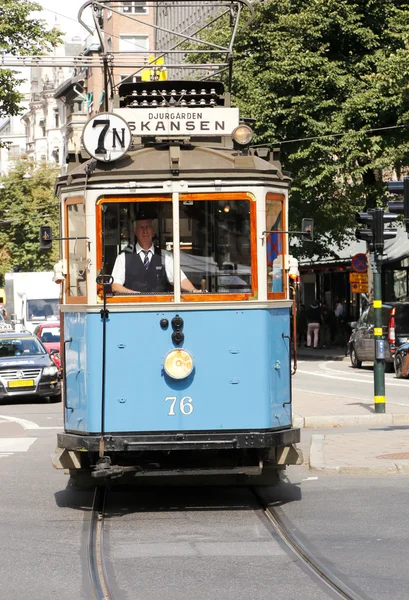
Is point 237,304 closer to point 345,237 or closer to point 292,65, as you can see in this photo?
point 292,65

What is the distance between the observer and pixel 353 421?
17953mm

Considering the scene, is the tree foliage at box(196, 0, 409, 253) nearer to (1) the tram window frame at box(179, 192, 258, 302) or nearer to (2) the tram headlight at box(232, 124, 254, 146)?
(2) the tram headlight at box(232, 124, 254, 146)

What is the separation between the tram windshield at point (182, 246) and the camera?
1057 centimetres

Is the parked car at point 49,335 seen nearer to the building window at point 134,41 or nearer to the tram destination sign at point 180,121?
the tram destination sign at point 180,121

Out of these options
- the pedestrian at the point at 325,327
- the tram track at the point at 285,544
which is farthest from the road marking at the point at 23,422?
the pedestrian at the point at 325,327

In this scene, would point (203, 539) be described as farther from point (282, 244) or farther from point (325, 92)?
point (325, 92)

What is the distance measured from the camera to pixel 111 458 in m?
10.8

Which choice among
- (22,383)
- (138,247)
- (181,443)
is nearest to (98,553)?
(181,443)

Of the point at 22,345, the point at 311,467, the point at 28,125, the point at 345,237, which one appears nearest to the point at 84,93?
the point at 28,125

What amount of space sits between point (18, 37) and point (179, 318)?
3248 centimetres

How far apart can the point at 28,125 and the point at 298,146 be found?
303ft

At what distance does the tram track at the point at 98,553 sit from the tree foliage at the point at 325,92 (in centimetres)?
2816

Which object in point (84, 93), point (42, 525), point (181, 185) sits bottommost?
point (42, 525)

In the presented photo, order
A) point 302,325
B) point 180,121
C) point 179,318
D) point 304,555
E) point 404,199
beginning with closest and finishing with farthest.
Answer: point 304,555
point 179,318
point 180,121
point 404,199
point 302,325
